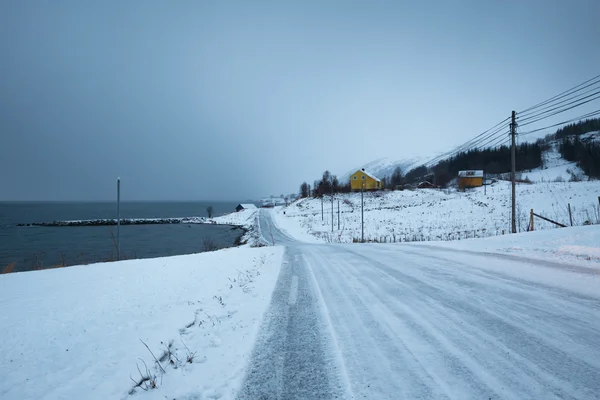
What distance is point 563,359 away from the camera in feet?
9.98

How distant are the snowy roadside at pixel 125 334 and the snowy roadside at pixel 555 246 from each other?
9.60 metres

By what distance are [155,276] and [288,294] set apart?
13.7ft

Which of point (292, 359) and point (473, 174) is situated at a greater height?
point (473, 174)

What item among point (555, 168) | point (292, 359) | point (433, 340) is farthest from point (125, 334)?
point (555, 168)

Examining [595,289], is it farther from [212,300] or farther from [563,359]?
[212,300]

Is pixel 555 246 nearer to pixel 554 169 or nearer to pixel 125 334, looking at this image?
pixel 125 334

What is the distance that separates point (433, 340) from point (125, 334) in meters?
4.54

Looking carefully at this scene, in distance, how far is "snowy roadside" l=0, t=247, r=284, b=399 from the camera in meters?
2.85

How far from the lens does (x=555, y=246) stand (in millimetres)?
10453

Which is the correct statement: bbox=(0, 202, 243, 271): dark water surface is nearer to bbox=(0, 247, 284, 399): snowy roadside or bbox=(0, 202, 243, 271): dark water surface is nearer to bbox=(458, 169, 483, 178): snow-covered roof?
bbox=(0, 247, 284, 399): snowy roadside

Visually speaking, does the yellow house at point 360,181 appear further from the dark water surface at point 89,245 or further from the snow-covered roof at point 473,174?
the dark water surface at point 89,245

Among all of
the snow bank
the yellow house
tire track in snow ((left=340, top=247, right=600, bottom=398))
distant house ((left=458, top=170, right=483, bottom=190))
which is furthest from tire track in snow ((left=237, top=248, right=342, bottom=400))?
distant house ((left=458, top=170, right=483, bottom=190))

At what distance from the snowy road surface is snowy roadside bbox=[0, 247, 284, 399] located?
1.72ft

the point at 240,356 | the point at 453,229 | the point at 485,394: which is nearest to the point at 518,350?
the point at 485,394
